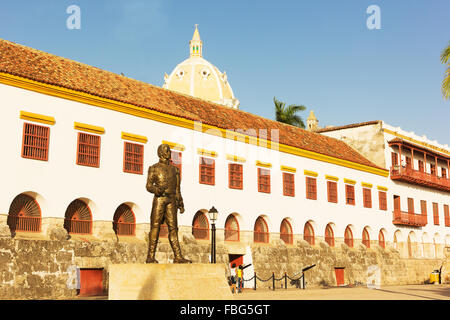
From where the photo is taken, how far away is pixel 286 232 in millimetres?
28812

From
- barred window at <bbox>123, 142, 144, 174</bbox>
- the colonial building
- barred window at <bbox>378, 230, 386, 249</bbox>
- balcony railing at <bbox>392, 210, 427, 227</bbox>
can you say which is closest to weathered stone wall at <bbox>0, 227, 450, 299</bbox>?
the colonial building

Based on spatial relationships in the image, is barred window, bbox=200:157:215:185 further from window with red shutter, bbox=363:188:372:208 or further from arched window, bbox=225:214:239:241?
window with red shutter, bbox=363:188:372:208

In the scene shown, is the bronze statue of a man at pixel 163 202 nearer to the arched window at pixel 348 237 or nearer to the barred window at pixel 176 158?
the barred window at pixel 176 158

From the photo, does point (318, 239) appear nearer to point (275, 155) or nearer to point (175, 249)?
point (275, 155)

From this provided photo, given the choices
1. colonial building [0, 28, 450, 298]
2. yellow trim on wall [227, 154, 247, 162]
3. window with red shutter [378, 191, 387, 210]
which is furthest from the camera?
window with red shutter [378, 191, 387, 210]

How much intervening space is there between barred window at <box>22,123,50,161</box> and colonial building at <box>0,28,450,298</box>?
40 mm

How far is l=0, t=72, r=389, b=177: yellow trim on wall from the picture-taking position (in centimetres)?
1875

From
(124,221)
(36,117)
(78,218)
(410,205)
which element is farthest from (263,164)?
(410,205)

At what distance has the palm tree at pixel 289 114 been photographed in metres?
42.5

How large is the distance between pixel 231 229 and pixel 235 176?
2.63m

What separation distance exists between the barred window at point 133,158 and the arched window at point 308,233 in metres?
11.8

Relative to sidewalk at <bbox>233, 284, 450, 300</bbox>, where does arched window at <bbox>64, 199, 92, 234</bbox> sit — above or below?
above

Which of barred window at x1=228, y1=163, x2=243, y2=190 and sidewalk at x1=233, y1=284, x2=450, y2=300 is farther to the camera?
barred window at x1=228, y1=163, x2=243, y2=190

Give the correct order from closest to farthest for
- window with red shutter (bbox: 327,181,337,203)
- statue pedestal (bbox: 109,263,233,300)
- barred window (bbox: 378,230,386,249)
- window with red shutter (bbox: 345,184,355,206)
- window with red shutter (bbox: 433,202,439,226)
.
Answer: statue pedestal (bbox: 109,263,233,300), window with red shutter (bbox: 327,181,337,203), window with red shutter (bbox: 345,184,355,206), barred window (bbox: 378,230,386,249), window with red shutter (bbox: 433,202,439,226)
